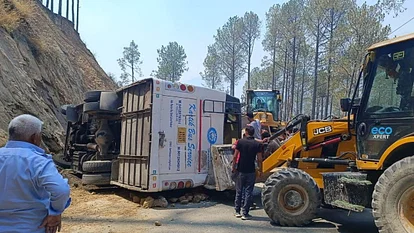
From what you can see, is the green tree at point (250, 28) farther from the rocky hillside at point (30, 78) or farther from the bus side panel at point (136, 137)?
the bus side panel at point (136, 137)

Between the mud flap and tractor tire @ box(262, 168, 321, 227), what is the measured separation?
1.64 meters

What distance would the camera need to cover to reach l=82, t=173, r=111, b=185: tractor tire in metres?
8.72

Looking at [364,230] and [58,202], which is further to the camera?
[364,230]

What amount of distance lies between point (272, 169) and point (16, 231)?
590 centimetres

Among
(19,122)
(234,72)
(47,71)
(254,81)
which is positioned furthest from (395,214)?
(254,81)

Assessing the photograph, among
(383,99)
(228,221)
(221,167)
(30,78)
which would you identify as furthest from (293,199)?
(30,78)

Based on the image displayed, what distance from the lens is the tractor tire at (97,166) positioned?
28.9 feet

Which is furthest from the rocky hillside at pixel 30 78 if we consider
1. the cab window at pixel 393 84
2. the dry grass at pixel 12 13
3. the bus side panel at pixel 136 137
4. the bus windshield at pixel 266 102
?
the bus windshield at pixel 266 102

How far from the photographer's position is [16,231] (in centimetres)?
257

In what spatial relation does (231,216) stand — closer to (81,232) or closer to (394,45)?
(81,232)

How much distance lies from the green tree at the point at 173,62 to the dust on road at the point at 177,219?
2157 inches

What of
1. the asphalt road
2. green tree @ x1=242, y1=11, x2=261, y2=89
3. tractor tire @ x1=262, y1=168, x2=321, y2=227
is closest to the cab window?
tractor tire @ x1=262, y1=168, x2=321, y2=227

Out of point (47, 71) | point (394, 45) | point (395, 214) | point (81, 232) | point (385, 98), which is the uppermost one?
point (47, 71)

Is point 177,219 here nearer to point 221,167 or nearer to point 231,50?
point 221,167
